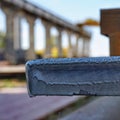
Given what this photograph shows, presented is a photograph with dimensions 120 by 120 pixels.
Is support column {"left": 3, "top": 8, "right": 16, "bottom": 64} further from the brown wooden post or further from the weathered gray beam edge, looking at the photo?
the weathered gray beam edge

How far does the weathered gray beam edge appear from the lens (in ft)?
3.38

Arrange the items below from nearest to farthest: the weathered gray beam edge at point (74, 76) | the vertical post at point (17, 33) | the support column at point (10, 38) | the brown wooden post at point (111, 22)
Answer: the weathered gray beam edge at point (74, 76)
the brown wooden post at point (111, 22)
the support column at point (10, 38)
the vertical post at point (17, 33)

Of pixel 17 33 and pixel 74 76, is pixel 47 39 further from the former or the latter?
pixel 74 76

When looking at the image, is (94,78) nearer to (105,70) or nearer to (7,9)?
(105,70)

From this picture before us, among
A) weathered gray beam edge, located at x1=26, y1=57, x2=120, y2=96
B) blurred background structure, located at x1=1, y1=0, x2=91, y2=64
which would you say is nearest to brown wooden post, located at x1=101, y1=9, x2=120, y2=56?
weathered gray beam edge, located at x1=26, y1=57, x2=120, y2=96

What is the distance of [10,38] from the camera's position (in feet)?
48.6

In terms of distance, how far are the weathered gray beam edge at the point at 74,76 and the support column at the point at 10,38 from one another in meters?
13.5

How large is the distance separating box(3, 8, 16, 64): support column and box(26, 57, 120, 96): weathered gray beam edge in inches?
531

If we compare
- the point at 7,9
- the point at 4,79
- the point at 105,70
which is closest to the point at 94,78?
the point at 105,70

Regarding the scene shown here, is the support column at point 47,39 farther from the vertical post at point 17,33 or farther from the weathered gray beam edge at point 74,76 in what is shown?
the weathered gray beam edge at point 74,76

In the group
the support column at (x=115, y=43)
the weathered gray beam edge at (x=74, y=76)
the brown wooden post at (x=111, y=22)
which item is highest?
the brown wooden post at (x=111, y=22)

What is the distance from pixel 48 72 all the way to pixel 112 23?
0.36 m

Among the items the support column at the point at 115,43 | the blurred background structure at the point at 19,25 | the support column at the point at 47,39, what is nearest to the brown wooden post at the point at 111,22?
the support column at the point at 115,43

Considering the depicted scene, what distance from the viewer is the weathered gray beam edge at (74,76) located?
3.38 ft
